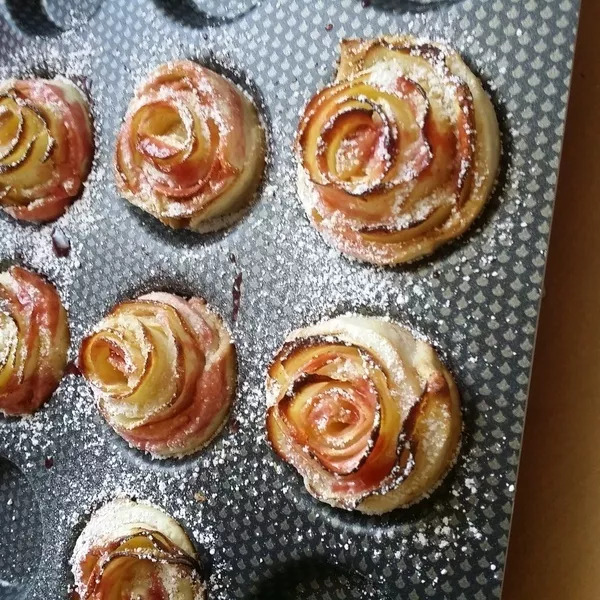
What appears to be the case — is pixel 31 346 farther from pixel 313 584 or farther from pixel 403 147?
pixel 403 147

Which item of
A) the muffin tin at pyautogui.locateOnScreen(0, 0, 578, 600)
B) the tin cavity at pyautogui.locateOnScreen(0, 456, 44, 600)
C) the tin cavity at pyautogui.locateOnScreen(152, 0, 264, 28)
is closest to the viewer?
the muffin tin at pyautogui.locateOnScreen(0, 0, 578, 600)

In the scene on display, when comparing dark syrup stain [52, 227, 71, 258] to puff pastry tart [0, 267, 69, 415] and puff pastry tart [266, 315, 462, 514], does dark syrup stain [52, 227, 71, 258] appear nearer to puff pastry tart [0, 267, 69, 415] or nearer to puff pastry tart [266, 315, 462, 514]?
puff pastry tart [0, 267, 69, 415]

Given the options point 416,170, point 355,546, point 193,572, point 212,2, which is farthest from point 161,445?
point 212,2

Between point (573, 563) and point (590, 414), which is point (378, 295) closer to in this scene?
point (590, 414)

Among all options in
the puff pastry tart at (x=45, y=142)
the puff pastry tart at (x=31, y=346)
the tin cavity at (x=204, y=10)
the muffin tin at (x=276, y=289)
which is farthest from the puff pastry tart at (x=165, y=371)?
the tin cavity at (x=204, y=10)

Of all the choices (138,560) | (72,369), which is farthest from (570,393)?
(72,369)

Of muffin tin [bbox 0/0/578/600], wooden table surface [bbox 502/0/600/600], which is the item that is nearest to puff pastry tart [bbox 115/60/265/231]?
muffin tin [bbox 0/0/578/600]

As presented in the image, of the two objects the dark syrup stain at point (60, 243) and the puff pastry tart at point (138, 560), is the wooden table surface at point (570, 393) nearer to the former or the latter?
the puff pastry tart at point (138, 560)
